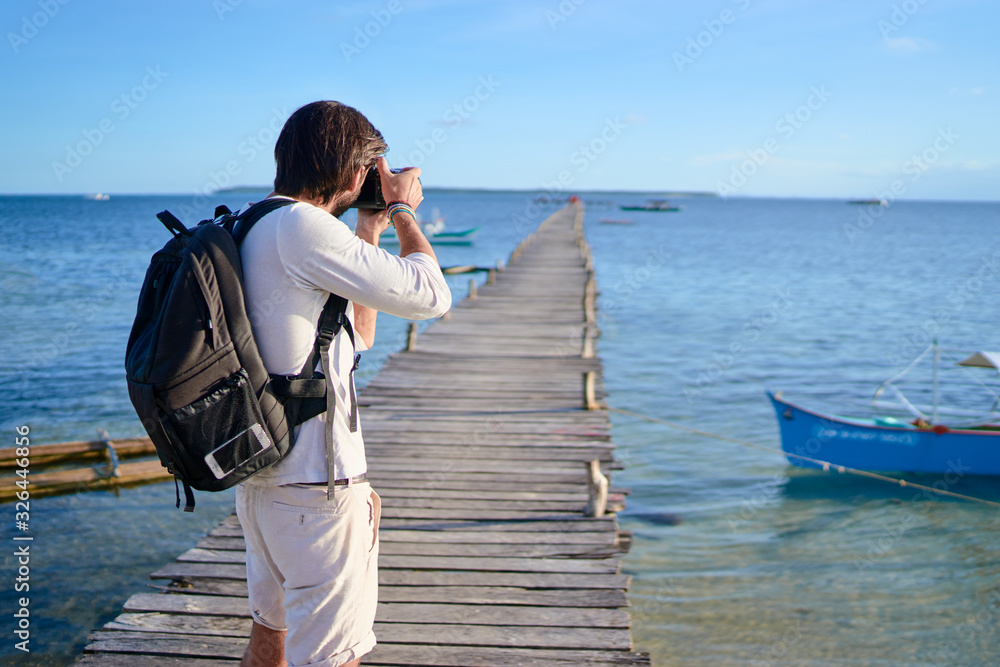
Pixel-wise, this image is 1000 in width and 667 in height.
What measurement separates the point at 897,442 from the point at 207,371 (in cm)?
967

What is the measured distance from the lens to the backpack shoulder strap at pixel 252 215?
183cm

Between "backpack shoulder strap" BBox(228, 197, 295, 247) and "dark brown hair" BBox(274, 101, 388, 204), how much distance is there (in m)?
0.06

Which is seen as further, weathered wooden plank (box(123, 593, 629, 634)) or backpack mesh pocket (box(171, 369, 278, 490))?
weathered wooden plank (box(123, 593, 629, 634))

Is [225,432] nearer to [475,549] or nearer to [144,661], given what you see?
[144,661]

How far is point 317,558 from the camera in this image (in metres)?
1.92

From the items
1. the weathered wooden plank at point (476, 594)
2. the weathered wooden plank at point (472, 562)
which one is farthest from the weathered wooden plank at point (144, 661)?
the weathered wooden plank at point (472, 562)

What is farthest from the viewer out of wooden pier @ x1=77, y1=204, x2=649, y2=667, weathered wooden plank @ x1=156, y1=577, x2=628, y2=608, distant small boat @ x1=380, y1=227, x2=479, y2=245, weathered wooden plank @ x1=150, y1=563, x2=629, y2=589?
distant small boat @ x1=380, y1=227, x2=479, y2=245

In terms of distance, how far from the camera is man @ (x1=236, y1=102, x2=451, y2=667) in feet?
5.90

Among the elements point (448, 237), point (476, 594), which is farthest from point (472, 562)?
point (448, 237)

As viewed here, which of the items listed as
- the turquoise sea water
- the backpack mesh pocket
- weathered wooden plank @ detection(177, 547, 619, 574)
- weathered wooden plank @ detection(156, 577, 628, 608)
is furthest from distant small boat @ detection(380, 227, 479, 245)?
the backpack mesh pocket

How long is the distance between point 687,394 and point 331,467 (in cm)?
1398

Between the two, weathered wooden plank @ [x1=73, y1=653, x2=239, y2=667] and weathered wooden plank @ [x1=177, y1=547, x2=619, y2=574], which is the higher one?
weathered wooden plank @ [x1=177, y1=547, x2=619, y2=574]

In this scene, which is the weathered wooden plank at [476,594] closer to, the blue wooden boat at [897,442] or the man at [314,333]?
the man at [314,333]

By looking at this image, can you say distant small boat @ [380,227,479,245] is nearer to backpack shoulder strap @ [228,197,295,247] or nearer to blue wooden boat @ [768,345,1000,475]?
blue wooden boat @ [768,345,1000,475]
